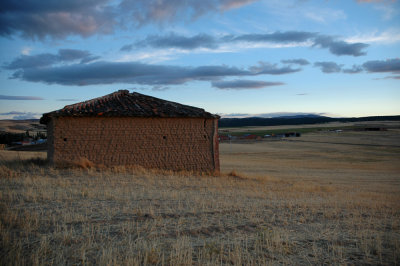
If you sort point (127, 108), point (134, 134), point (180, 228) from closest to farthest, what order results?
point (180, 228), point (134, 134), point (127, 108)

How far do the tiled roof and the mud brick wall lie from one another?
0.30m

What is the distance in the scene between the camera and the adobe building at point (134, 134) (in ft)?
47.5

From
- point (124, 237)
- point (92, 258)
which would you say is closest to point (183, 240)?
point (124, 237)

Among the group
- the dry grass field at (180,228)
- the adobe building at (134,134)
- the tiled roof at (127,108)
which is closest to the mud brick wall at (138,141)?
the adobe building at (134,134)

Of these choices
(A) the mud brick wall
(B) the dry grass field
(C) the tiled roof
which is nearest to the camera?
(B) the dry grass field

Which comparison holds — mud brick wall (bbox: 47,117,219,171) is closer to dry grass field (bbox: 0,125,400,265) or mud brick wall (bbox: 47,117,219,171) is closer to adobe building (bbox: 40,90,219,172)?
adobe building (bbox: 40,90,219,172)

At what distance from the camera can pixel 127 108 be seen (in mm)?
15805

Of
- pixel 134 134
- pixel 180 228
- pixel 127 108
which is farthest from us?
pixel 127 108

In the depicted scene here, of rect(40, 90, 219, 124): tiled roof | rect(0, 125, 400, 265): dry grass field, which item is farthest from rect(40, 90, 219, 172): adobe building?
rect(0, 125, 400, 265): dry grass field

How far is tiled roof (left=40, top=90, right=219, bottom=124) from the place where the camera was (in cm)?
1470

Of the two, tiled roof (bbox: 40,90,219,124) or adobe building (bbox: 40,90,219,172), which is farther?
tiled roof (bbox: 40,90,219,124)

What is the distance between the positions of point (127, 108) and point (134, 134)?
140cm

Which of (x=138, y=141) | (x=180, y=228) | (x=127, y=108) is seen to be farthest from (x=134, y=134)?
(x=180, y=228)

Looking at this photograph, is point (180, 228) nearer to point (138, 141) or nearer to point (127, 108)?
point (138, 141)
